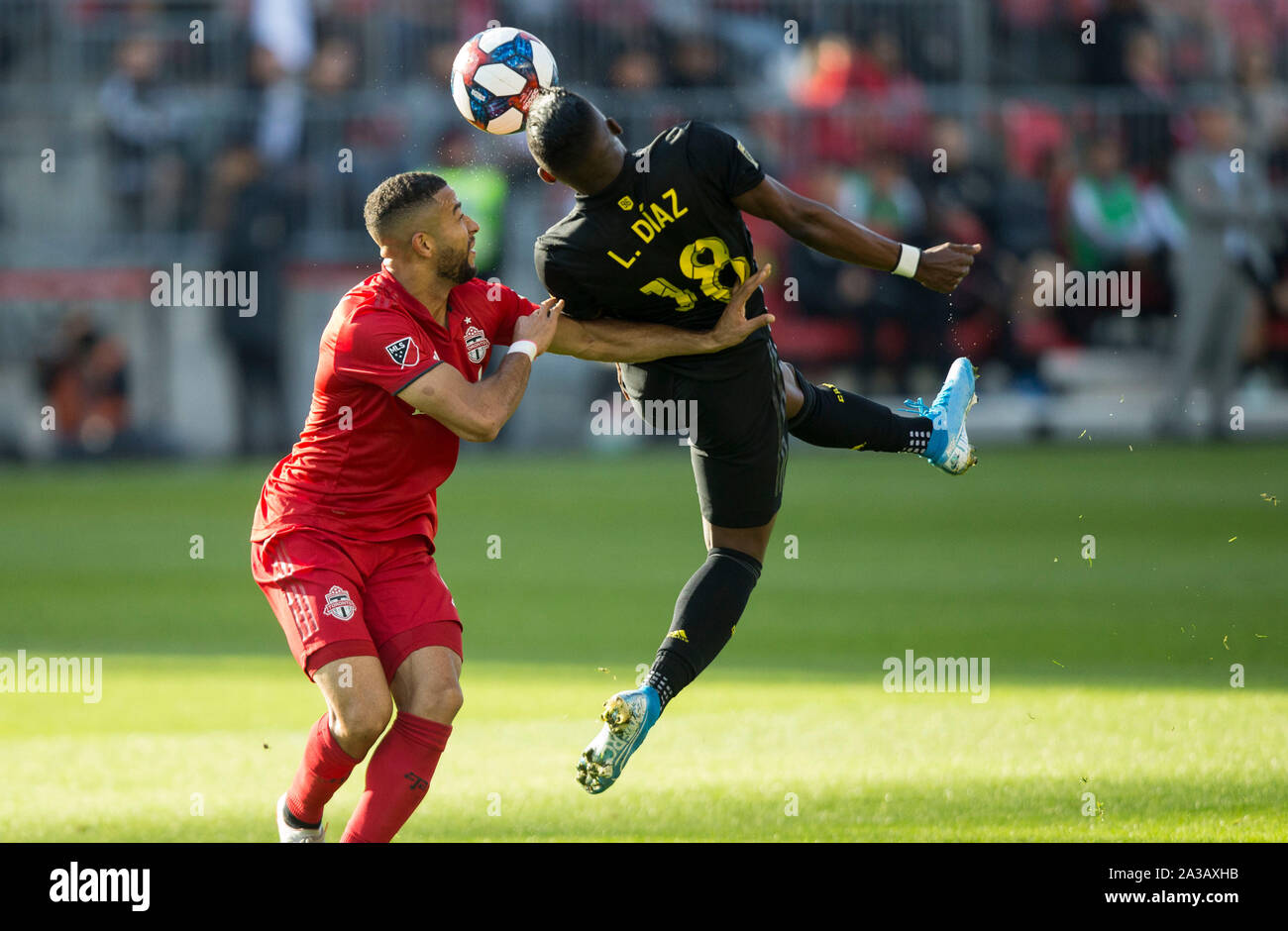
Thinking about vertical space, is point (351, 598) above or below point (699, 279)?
below

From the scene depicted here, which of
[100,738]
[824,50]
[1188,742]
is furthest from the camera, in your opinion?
[824,50]

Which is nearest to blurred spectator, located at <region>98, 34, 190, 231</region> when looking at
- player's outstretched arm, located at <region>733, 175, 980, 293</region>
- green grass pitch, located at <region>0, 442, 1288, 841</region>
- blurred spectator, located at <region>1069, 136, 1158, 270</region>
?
green grass pitch, located at <region>0, 442, 1288, 841</region>

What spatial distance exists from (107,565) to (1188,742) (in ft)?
27.7

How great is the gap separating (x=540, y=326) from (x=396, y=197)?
2.09ft

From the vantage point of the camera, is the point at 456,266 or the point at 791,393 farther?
the point at 791,393

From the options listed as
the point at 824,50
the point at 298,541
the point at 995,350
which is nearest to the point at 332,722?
the point at 298,541

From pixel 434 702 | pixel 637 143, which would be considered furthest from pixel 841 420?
pixel 637 143

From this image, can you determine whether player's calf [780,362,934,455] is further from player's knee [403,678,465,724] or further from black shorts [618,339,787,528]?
player's knee [403,678,465,724]

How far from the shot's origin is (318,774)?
536cm

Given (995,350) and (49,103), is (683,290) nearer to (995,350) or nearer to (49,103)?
(995,350)

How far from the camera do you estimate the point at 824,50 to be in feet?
63.9

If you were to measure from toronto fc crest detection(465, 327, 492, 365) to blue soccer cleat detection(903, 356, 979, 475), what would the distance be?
188 cm

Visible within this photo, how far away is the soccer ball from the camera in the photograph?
6207 mm

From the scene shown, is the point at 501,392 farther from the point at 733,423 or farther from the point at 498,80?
the point at 498,80
